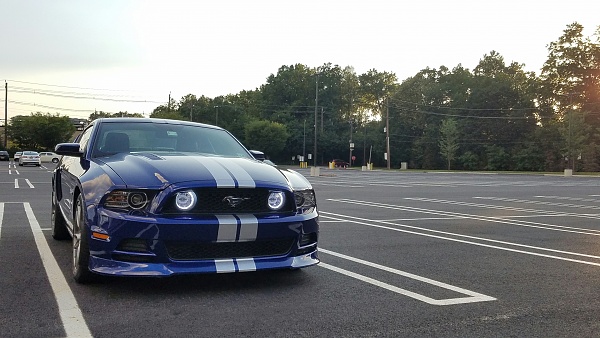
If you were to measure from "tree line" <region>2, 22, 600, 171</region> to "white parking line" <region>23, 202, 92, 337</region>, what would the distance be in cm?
5929

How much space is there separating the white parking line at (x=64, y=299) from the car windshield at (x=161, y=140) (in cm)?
122

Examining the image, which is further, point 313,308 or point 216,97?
point 216,97

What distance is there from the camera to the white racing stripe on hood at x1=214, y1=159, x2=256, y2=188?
4.38 meters

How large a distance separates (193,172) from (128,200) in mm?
557

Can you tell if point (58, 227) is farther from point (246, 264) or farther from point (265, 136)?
point (265, 136)

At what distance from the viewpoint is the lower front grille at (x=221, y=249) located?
417 cm

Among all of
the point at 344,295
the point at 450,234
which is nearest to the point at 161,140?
the point at 344,295

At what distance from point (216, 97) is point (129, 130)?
10159cm

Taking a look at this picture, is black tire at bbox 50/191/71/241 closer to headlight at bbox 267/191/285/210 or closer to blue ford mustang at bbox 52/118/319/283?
blue ford mustang at bbox 52/118/319/283

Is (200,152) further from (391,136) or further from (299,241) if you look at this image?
(391,136)

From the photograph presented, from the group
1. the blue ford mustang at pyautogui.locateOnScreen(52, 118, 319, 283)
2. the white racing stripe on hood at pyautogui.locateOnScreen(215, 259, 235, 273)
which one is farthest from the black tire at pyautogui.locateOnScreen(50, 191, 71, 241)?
the white racing stripe on hood at pyautogui.locateOnScreen(215, 259, 235, 273)

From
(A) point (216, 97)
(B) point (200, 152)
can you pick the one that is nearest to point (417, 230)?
(B) point (200, 152)

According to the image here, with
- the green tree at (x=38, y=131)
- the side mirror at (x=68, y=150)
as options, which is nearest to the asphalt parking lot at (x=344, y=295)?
the side mirror at (x=68, y=150)

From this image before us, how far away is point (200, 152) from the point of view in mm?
5648
